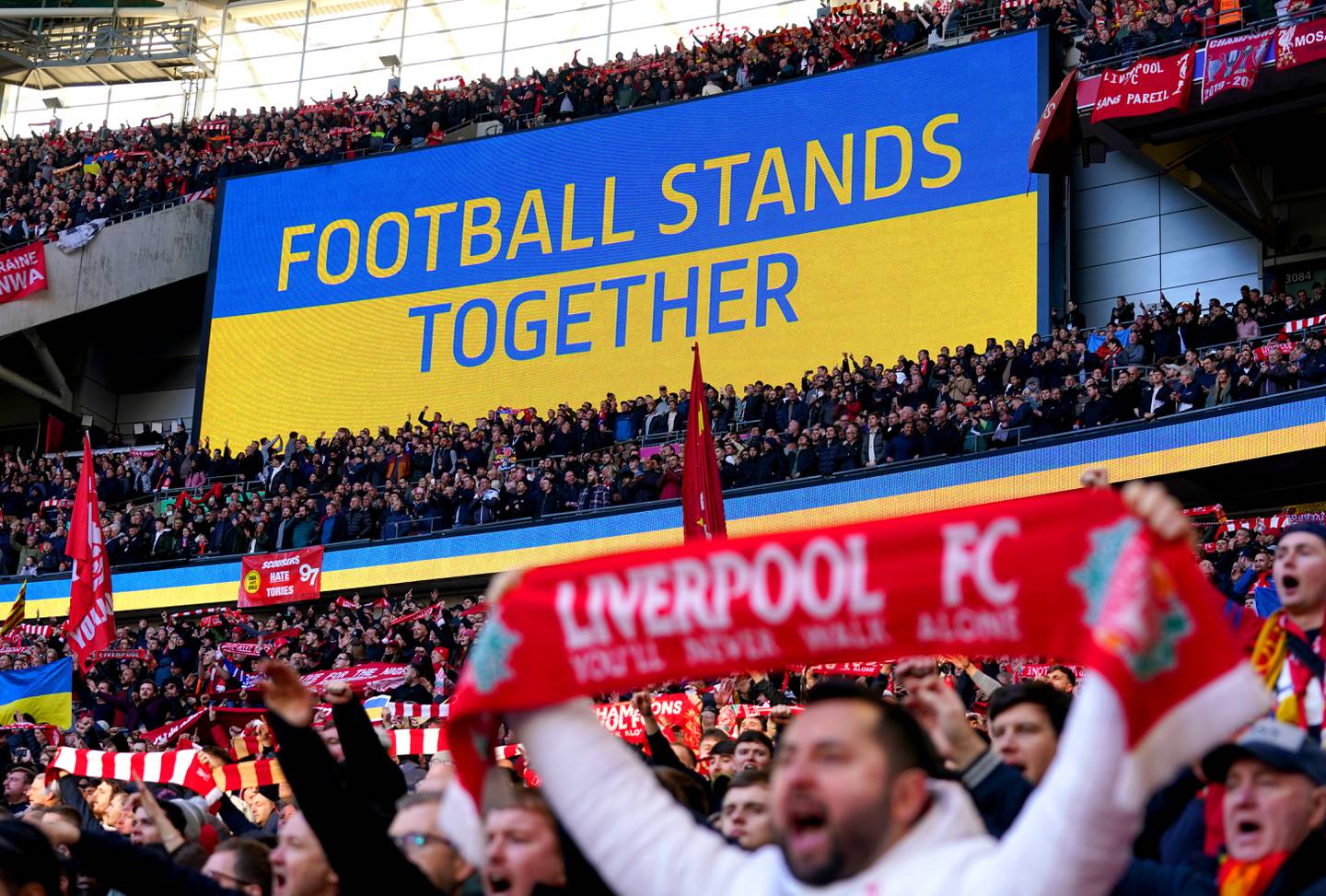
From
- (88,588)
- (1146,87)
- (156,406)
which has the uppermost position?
(1146,87)

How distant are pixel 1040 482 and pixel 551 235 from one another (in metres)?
11.6

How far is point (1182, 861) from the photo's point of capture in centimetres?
404

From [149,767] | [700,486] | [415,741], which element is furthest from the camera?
[700,486]

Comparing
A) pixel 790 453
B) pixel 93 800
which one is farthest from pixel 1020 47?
pixel 93 800

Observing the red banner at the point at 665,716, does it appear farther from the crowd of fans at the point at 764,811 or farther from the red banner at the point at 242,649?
the red banner at the point at 242,649

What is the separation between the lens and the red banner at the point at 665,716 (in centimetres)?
1209

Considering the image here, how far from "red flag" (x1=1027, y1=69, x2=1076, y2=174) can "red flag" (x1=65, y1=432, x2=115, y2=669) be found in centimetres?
1321

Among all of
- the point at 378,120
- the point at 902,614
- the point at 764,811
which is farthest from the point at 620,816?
the point at 378,120

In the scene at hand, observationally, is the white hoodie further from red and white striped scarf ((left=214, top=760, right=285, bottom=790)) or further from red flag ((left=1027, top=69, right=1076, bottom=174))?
red flag ((left=1027, top=69, right=1076, bottom=174))

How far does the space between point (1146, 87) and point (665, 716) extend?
14.1 metres

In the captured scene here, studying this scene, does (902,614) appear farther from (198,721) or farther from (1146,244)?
(1146,244)

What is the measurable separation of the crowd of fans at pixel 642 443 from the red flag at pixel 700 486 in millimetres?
6145

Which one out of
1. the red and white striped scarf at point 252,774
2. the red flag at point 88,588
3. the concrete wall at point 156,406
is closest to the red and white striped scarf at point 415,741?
the red and white striped scarf at point 252,774

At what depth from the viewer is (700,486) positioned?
15.2 m
